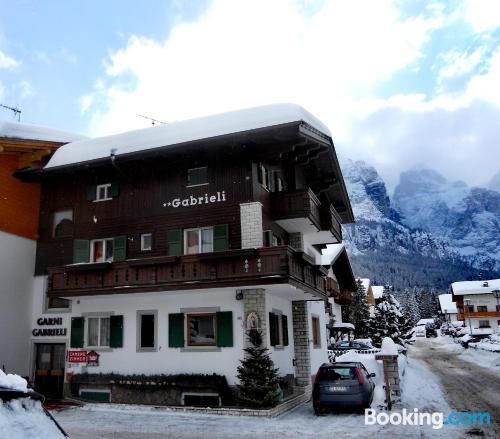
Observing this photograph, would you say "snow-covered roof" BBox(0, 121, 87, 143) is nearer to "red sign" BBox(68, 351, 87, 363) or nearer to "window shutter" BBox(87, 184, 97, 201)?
"window shutter" BBox(87, 184, 97, 201)

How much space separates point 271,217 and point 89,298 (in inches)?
332

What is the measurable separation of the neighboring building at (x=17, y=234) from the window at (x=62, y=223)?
3.12 feet

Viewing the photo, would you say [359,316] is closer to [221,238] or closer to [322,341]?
[322,341]

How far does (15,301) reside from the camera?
20.7 meters

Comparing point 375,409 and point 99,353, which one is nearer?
point 375,409

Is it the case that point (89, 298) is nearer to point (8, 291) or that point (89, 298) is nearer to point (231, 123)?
point (8, 291)

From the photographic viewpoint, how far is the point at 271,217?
65.1ft

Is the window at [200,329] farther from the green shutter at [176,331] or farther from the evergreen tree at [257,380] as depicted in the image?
the evergreen tree at [257,380]

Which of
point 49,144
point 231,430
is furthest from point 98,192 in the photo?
point 231,430

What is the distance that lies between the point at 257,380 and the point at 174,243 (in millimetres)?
6559

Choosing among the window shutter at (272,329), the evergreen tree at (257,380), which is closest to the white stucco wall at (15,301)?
the evergreen tree at (257,380)

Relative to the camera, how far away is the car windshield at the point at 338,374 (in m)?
13.7

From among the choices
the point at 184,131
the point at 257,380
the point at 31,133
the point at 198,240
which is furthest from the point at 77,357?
the point at 31,133

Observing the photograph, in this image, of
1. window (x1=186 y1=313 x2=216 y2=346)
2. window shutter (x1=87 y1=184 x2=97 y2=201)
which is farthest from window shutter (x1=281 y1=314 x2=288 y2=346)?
window shutter (x1=87 y1=184 x2=97 y2=201)
